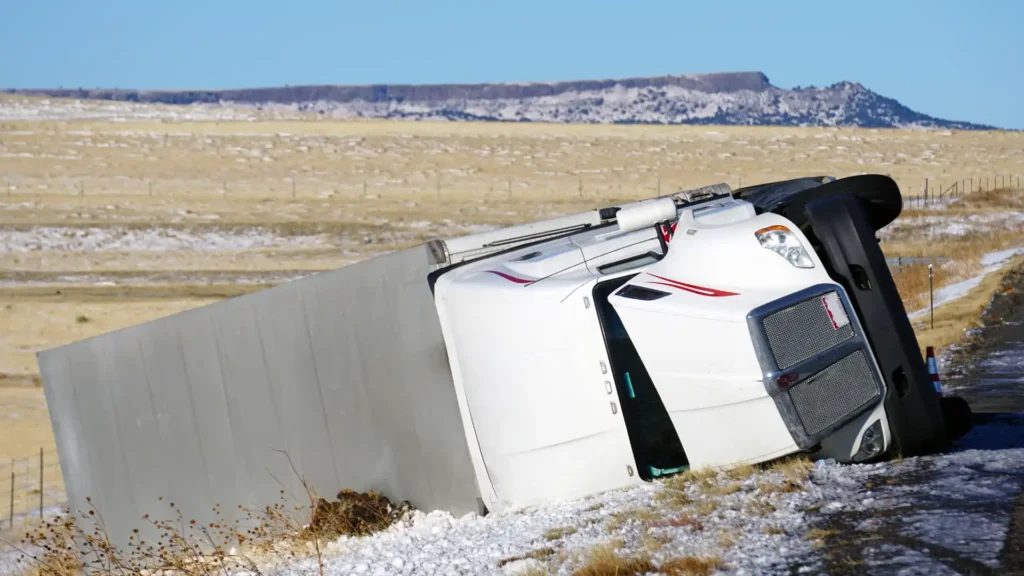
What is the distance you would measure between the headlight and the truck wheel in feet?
7.60

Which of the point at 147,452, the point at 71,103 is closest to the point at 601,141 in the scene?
the point at 71,103

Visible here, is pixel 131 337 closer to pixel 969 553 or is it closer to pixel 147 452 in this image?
pixel 147 452

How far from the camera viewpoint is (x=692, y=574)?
6105 millimetres

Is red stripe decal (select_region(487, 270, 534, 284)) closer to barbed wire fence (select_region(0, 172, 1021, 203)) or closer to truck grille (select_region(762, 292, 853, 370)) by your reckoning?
truck grille (select_region(762, 292, 853, 370))

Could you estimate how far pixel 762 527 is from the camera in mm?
6832

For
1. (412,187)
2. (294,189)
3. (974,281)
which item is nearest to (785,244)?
(974,281)

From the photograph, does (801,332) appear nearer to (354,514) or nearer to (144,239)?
Result: (354,514)

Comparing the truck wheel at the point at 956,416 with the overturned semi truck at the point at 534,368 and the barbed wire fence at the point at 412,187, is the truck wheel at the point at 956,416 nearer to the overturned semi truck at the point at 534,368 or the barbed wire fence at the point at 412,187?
the overturned semi truck at the point at 534,368

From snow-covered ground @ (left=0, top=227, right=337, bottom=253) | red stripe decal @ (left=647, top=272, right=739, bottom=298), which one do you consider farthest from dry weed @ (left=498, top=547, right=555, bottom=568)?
snow-covered ground @ (left=0, top=227, right=337, bottom=253)

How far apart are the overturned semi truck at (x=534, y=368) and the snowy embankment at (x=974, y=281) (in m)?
10.1

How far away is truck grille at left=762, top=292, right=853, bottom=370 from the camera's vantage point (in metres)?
7.30

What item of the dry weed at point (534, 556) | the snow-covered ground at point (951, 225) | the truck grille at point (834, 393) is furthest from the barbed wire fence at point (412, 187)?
the dry weed at point (534, 556)

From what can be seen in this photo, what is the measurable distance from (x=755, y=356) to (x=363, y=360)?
12.7ft

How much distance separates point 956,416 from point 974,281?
14664mm
